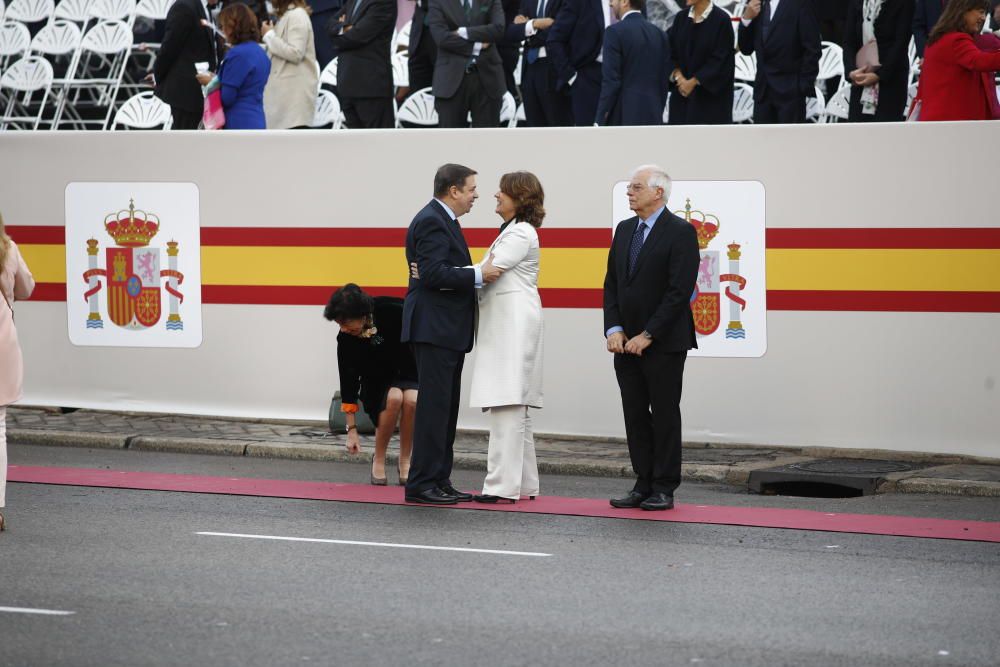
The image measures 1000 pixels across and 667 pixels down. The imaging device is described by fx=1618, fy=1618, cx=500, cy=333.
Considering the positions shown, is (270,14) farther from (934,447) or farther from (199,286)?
(934,447)

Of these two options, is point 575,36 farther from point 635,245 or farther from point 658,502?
point 658,502

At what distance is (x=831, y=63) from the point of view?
605 inches

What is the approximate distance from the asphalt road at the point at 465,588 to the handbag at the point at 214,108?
15.6 feet

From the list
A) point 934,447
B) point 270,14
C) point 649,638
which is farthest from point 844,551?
point 270,14

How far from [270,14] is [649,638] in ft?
39.3

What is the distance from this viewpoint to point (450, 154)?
1259cm

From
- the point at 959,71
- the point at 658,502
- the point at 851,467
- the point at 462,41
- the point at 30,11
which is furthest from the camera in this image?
the point at 30,11

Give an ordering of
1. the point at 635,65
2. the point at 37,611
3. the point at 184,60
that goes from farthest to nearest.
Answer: the point at 184,60
the point at 635,65
the point at 37,611

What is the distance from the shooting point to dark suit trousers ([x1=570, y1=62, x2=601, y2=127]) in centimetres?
1411

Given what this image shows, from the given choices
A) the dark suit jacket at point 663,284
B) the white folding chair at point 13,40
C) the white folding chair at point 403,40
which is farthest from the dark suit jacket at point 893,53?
the white folding chair at point 13,40

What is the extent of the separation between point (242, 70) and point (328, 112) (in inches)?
105

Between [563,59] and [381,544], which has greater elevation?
[563,59]

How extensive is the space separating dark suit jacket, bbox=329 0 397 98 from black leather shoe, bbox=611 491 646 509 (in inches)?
225

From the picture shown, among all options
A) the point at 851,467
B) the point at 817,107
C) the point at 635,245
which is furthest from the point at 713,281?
the point at 817,107
